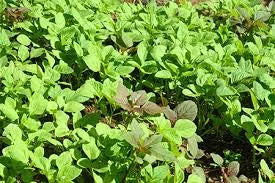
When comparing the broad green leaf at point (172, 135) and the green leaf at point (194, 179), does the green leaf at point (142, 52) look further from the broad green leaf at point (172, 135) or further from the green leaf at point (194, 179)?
the green leaf at point (194, 179)

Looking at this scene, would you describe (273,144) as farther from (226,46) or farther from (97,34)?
(97,34)

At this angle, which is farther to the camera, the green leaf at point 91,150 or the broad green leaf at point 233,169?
the broad green leaf at point 233,169

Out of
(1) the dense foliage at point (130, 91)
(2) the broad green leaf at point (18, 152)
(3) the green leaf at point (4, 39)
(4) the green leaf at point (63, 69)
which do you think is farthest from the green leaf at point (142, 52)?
(2) the broad green leaf at point (18, 152)

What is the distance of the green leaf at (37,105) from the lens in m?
2.21

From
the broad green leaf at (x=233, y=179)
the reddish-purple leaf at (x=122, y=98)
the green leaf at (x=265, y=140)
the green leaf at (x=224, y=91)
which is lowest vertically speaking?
the broad green leaf at (x=233, y=179)

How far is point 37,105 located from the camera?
223 cm

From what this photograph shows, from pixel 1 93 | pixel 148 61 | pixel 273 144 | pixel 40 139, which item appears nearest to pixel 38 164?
Answer: pixel 40 139

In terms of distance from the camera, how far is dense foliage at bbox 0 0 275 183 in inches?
79.7

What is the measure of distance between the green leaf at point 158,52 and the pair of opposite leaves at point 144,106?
52 cm

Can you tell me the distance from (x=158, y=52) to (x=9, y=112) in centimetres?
103

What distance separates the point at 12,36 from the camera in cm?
292

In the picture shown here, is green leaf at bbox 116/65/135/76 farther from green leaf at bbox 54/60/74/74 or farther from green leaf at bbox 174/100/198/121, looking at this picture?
green leaf at bbox 174/100/198/121

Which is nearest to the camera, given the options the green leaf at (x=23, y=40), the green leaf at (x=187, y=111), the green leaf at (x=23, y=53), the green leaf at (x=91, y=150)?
the green leaf at (x=91, y=150)

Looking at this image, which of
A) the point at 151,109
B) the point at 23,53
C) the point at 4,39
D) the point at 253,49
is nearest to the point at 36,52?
the point at 23,53
